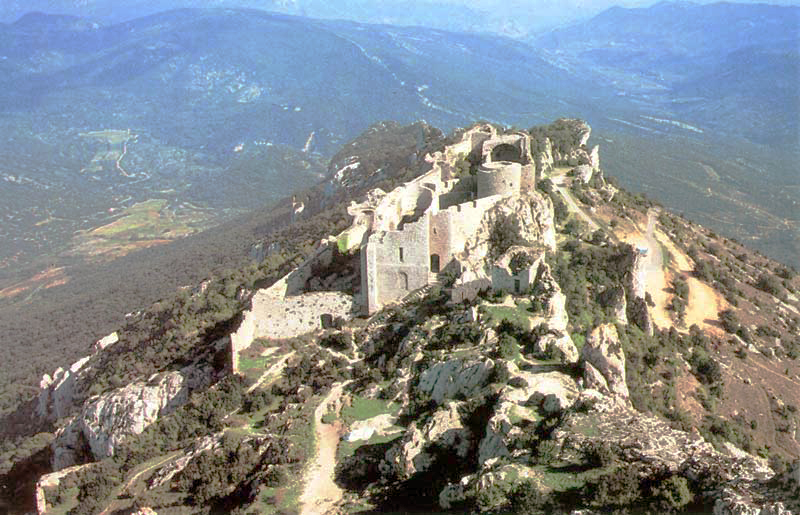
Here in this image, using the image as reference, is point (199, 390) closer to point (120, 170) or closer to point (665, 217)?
point (665, 217)

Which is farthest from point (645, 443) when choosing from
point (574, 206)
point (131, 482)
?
point (574, 206)

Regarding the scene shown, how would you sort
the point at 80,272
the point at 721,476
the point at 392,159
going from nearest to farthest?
1. the point at 721,476
2. the point at 392,159
3. the point at 80,272

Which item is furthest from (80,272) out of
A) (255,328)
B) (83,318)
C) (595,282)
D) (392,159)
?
(595,282)

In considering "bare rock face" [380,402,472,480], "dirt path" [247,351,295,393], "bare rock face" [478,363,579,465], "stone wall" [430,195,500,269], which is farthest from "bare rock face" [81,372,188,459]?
"bare rock face" [478,363,579,465]

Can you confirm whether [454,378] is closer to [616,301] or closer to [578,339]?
[578,339]

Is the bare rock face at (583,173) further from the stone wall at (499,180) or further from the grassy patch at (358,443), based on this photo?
the grassy patch at (358,443)
